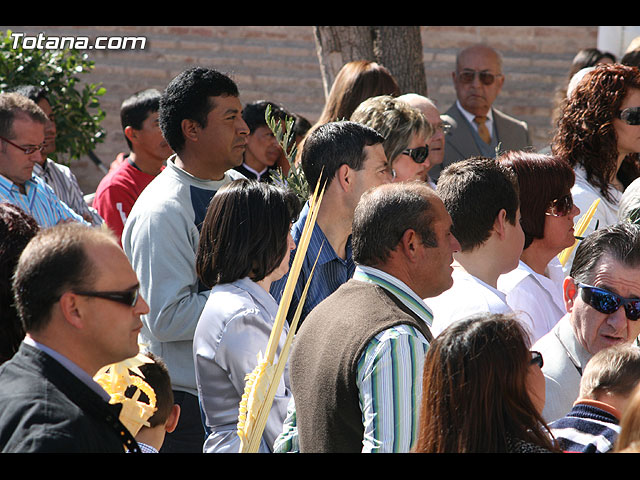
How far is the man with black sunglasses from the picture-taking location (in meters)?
3.12

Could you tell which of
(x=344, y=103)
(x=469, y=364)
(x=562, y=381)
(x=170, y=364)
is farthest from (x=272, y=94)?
(x=469, y=364)

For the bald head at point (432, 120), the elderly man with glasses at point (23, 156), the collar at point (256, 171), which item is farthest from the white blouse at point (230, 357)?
the collar at point (256, 171)

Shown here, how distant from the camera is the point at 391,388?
250 cm

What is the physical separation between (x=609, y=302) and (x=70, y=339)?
1.89 m

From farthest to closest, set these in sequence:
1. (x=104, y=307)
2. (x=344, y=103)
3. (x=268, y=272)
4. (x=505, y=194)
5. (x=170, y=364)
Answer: (x=344, y=103), (x=170, y=364), (x=505, y=194), (x=268, y=272), (x=104, y=307)

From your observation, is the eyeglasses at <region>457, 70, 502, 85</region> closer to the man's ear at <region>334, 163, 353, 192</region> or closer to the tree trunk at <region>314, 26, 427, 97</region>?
the tree trunk at <region>314, 26, 427, 97</region>

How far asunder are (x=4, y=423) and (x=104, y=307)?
390 mm

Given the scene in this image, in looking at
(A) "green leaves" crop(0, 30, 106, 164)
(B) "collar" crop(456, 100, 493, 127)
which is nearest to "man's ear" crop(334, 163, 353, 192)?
(B) "collar" crop(456, 100, 493, 127)

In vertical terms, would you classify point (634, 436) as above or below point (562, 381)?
above

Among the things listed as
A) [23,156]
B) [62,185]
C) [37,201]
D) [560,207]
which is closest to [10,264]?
[37,201]
